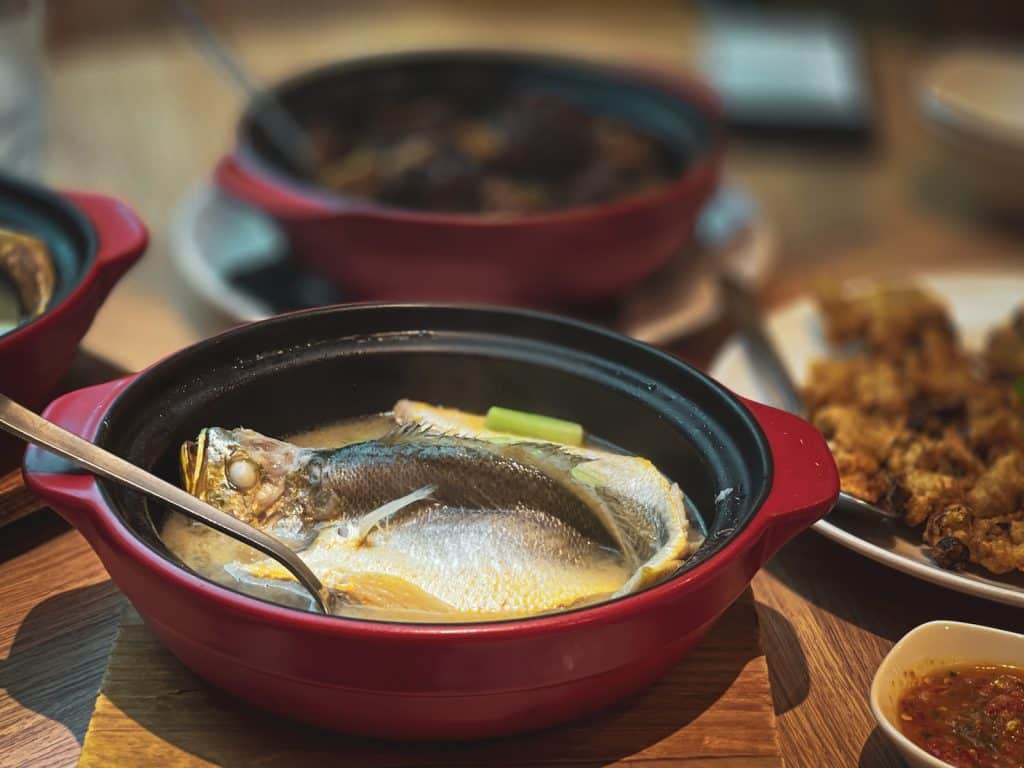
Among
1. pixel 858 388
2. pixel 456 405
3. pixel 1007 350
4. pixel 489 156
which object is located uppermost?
pixel 456 405

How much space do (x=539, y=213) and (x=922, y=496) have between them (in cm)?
84

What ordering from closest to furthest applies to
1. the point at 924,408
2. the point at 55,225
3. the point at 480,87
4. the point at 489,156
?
the point at 55,225, the point at 924,408, the point at 489,156, the point at 480,87

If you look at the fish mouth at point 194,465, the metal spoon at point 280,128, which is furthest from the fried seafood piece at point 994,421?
the metal spoon at point 280,128

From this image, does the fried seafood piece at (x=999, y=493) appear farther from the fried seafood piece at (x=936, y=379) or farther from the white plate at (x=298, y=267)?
the white plate at (x=298, y=267)

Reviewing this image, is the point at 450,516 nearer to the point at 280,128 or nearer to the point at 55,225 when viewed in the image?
the point at 55,225

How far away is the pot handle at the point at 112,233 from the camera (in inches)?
55.2

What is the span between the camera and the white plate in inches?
80.4

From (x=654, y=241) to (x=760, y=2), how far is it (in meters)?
2.82

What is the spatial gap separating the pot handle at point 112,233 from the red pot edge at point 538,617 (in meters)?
0.30

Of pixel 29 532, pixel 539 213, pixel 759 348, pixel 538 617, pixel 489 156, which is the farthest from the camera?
pixel 489 156

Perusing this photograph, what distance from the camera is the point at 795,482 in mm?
1057

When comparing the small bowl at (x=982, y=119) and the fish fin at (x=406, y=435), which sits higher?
the fish fin at (x=406, y=435)

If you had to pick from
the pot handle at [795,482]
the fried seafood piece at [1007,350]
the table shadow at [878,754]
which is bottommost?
the fried seafood piece at [1007,350]

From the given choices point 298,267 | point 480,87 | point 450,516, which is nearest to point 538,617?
point 450,516
